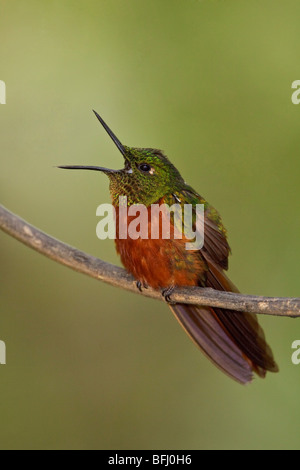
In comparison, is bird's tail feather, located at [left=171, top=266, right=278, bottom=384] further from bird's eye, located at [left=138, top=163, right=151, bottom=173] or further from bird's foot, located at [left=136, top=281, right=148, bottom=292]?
bird's eye, located at [left=138, top=163, right=151, bottom=173]

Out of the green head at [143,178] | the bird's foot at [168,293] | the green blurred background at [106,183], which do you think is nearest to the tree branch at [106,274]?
the bird's foot at [168,293]

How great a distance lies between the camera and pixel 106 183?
397 centimetres

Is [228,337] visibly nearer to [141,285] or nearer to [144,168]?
[141,285]

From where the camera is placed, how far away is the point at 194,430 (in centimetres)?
394

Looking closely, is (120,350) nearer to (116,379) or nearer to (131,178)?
(116,379)

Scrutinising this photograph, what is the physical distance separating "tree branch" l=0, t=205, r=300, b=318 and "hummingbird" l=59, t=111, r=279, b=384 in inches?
4.2

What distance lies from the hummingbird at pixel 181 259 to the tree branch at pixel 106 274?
0.11 metres

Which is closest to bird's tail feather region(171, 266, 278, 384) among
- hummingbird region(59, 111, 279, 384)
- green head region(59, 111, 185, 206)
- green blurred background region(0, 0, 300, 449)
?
hummingbird region(59, 111, 279, 384)

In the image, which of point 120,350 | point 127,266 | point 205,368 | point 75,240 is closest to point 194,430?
point 205,368

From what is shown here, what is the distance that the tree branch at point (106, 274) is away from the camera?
6.40 feet

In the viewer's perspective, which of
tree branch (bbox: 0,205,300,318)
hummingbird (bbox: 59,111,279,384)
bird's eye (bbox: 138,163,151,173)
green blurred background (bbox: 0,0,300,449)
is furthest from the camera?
green blurred background (bbox: 0,0,300,449)

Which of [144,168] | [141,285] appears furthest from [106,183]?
[141,285]

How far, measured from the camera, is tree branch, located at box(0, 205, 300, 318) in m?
1.95

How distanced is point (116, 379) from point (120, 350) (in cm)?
21
